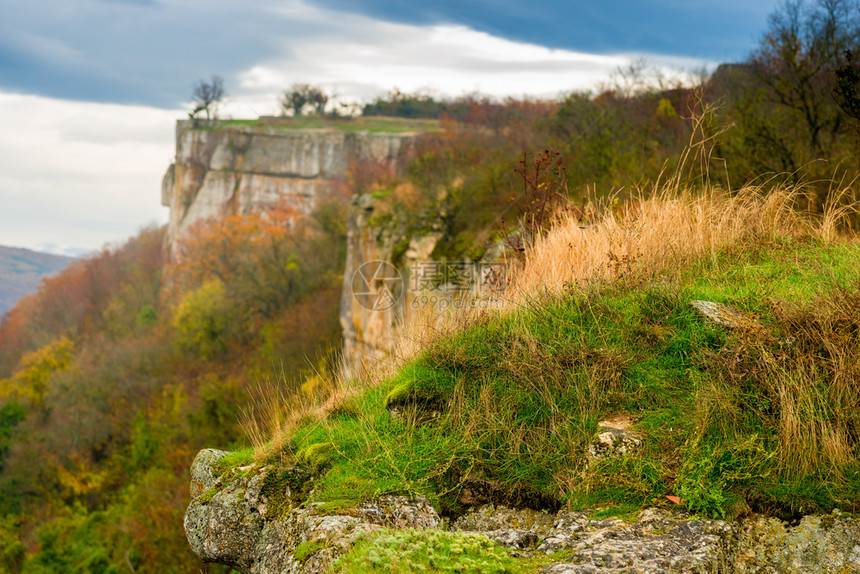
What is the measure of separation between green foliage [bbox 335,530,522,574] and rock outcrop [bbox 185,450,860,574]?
6.4 inches

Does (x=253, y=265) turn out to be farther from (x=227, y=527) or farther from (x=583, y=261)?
(x=227, y=527)

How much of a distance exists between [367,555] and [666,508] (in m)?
1.71

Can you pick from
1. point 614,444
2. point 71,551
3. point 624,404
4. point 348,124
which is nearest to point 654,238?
point 624,404

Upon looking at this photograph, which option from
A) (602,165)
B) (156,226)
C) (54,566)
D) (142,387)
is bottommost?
(54,566)

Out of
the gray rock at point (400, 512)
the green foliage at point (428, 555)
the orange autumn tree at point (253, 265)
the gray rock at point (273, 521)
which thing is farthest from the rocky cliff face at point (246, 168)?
the green foliage at point (428, 555)

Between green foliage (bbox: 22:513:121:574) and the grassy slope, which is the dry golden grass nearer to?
the grassy slope

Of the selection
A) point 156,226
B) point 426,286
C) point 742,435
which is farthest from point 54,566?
point 156,226

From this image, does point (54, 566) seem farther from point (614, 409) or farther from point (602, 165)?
point (614, 409)

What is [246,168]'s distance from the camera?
64.7 meters

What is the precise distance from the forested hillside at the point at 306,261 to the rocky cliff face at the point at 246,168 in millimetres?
5371

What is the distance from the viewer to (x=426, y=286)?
15773 mm

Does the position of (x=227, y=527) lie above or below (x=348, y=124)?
below

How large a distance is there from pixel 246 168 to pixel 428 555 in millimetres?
65831

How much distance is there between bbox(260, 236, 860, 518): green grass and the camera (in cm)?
366
